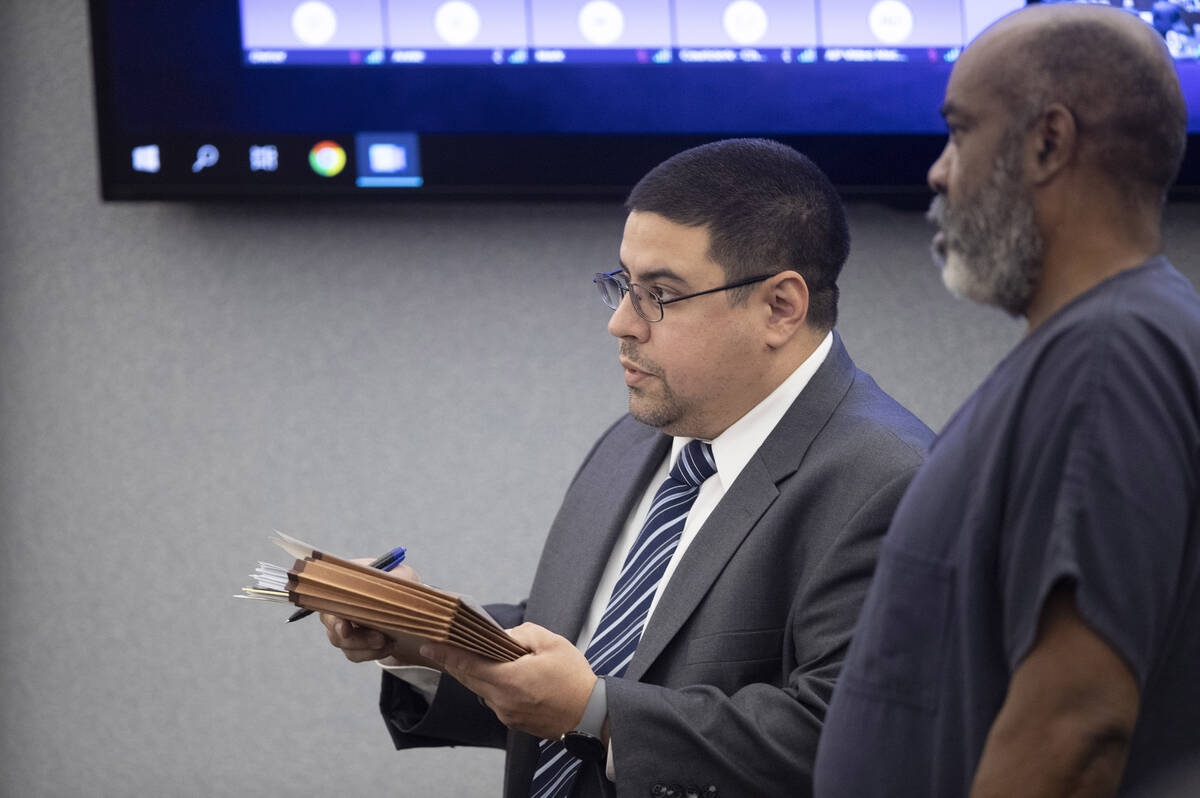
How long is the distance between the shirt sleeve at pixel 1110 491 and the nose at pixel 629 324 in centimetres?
75

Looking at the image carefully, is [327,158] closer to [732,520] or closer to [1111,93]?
[732,520]

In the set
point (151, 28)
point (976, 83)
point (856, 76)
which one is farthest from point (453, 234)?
point (976, 83)

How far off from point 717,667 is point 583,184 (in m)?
1.13

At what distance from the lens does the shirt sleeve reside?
2.56 feet

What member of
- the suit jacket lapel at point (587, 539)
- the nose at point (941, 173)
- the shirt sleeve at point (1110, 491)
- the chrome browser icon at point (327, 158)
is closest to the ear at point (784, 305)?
the suit jacket lapel at point (587, 539)

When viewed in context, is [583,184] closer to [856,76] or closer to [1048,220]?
[856,76]

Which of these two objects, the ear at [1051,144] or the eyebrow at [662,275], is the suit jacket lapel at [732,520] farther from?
the ear at [1051,144]

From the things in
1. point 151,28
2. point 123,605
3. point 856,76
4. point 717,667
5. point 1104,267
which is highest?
point 151,28

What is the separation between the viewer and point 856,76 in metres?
2.24

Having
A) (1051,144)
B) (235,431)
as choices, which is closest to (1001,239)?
(1051,144)

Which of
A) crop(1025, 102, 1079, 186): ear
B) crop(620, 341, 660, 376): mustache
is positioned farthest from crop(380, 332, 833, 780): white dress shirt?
crop(1025, 102, 1079, 186): ear

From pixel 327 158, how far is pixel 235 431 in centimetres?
55

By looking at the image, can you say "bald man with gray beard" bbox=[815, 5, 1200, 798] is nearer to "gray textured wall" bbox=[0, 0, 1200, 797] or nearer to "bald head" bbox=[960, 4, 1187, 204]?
"bald head" bbox=[960, 4, 1187, 204]

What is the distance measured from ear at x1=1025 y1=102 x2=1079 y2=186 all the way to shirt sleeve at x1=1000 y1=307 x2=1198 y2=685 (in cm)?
13
